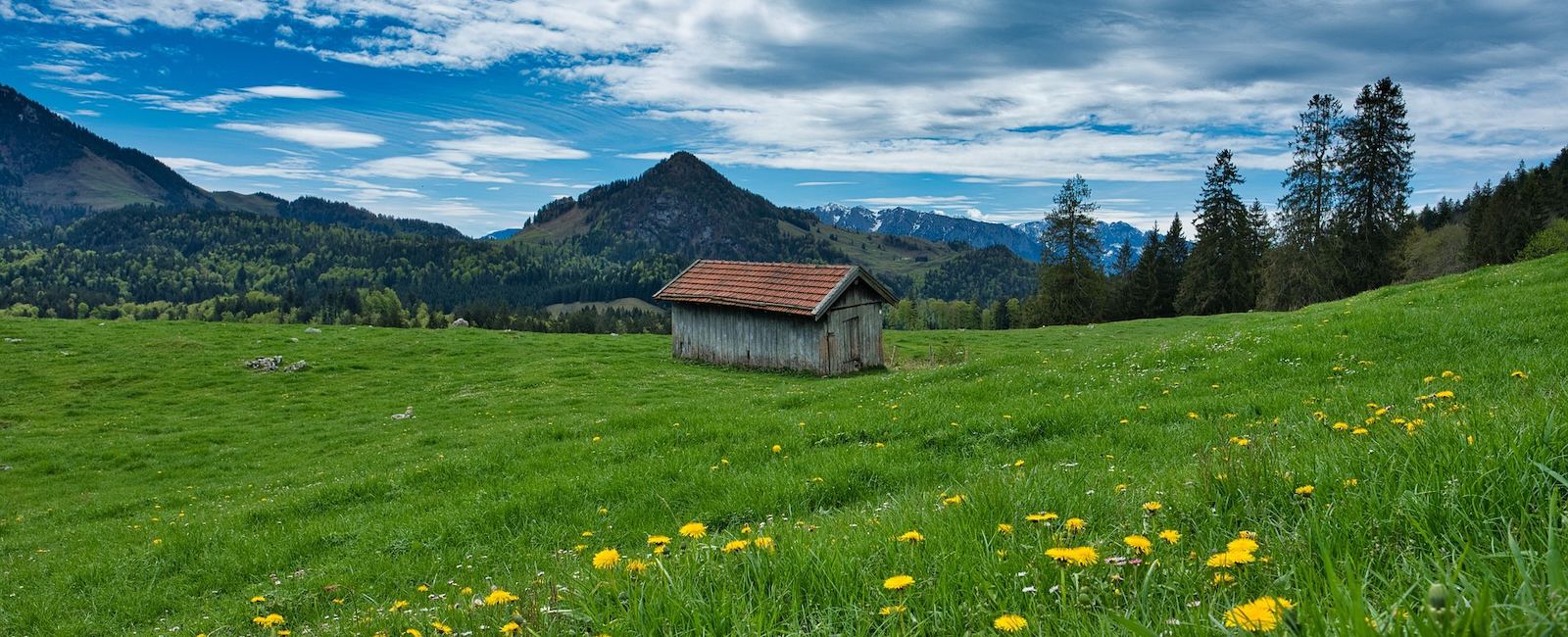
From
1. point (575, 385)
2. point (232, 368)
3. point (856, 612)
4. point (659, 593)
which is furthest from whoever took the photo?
point (232, 368)

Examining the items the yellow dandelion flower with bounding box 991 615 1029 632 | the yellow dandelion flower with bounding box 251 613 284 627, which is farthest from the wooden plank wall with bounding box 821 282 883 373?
the yellow dandelion flower with bounding box 991 615 1029 632

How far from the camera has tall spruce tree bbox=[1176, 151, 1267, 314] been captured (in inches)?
→ 2773

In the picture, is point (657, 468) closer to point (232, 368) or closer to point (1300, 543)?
point (1300, 543)

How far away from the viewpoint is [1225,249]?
71.6 meters

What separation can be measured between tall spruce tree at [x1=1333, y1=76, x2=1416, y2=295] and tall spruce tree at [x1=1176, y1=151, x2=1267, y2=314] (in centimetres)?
1210

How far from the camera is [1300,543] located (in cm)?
284

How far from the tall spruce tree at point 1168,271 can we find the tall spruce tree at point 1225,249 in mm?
8919

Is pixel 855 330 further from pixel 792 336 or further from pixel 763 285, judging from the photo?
pixel 763 285

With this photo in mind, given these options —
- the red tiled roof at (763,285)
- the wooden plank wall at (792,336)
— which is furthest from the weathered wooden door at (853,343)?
the red tiled roof at (763,285)

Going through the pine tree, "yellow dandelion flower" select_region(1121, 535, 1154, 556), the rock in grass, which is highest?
the pine tree

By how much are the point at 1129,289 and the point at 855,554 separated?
91109 mm

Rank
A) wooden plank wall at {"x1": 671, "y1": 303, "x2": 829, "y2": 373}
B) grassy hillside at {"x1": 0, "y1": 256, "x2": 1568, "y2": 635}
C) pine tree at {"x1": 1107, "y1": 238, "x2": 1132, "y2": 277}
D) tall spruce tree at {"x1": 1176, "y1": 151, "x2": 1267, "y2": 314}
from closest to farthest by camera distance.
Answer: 1. grassy hillside at {"x1": 0, "y1": 256, "x2": 1568, "y2": 635}
2. wooden plank wall at {"x1": 671, "y1": 303, "x2": 829, "y2": 373}
3. tall spruce tree at {"x1": 1176, "y1": 151, "x2": 1267, "y2": 314}
4. pine tree at {"x1": 1107, "y1": 238, "x2": 1132, "y2": 277}

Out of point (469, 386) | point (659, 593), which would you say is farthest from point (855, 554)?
point (469, 386)

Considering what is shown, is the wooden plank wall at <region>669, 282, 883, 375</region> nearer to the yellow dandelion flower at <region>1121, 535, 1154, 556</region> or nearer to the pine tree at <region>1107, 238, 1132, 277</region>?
the yellow dandelion flower at <region>1121, 535, 1154, 556</region>
